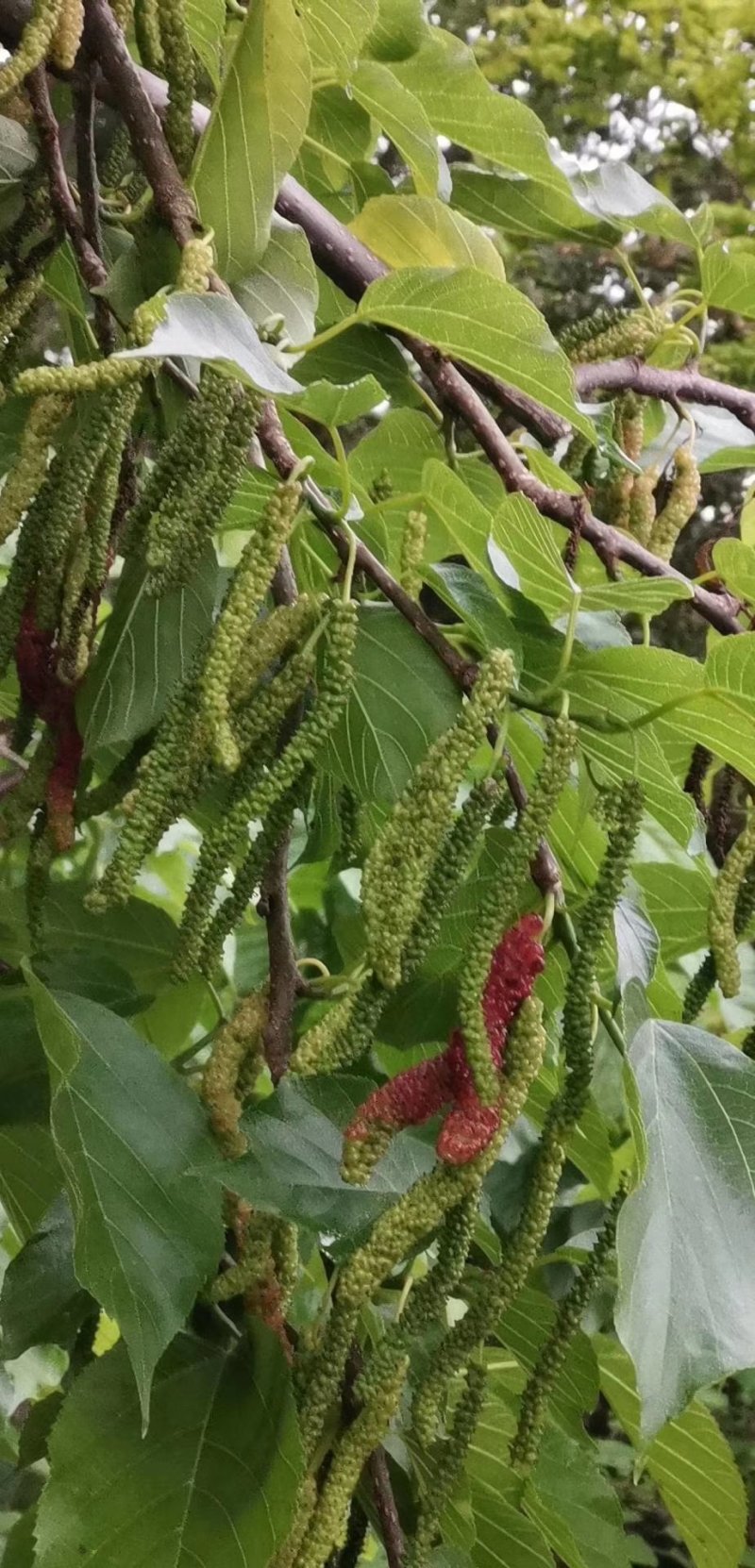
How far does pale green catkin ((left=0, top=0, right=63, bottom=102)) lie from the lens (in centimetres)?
34

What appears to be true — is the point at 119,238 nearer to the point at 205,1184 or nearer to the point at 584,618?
the point at 584,618

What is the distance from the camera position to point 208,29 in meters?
0.47

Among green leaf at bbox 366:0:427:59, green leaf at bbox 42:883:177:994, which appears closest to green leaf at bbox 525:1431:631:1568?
green leaf at bbox 42:883:177:994

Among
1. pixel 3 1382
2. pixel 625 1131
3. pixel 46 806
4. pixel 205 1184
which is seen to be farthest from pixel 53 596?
pixel 3 1382

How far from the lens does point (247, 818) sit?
335mm

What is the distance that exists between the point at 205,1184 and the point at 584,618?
0.21 metres

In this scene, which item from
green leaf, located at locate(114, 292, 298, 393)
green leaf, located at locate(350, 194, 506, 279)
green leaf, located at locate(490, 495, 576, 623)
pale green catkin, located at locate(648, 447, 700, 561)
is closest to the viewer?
green leaf, located at locate(114, 292, 298, 393)

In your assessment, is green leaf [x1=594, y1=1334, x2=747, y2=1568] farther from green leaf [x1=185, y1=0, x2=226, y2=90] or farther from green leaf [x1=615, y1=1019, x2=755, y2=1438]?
green leaf [x1=185, y1=0, x2=226, y2=90]

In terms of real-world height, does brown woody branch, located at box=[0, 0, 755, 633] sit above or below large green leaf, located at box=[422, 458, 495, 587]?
above

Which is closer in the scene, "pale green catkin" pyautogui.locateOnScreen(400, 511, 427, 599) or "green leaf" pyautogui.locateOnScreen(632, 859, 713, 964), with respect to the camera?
"pale green catkin" pyautogui.locateOnScreen(400, 511, 427, 599)

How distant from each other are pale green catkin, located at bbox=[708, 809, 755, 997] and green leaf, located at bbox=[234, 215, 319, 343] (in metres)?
0.20

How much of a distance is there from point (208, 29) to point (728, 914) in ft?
1.16

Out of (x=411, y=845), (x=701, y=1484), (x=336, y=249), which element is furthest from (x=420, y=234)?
(x=701, y=1484)

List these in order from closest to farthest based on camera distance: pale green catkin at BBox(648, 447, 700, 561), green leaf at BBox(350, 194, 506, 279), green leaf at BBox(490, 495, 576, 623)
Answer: green leaf at BBox(490, 495, 576, 623) < green leaf at BBox(350, 194, 506, 279) < pale green catkin at BBox(648, 447, 700, 561)
